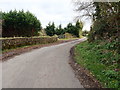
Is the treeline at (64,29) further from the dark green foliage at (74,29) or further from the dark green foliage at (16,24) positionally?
the dark green foliage at (16,24)

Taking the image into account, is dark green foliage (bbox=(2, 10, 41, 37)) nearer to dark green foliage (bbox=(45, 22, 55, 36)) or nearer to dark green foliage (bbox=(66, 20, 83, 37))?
dark green foliage (bbox=(45, 22, 55, 36))

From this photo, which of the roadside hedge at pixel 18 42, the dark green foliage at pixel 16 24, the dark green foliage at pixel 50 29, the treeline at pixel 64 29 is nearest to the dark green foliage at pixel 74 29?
the treeline at pixel 64 29

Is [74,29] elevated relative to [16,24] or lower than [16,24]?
elevated

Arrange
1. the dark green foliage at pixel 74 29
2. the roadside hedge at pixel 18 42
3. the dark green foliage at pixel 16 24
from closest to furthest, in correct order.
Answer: the roadside hedge at pixel 18 42 < the dark green foliage at pixel 16 24 < the dark green foliage at pixel 74 29

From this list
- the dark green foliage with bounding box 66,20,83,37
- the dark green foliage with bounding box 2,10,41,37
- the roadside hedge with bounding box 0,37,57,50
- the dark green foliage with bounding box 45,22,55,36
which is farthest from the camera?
the dark green foliage with bounding box 66,20,83,37

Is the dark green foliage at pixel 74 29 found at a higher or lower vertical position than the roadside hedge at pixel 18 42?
higher

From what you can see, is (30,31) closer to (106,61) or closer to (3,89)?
(106,61)

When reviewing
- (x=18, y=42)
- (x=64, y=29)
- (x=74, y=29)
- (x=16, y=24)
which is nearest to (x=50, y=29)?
(x=64, y=29)

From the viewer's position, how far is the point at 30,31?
28.0m

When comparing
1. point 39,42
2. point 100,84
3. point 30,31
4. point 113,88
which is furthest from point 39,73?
point 30,31

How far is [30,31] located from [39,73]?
883 inches

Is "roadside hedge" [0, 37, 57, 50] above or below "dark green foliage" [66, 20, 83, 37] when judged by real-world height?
below

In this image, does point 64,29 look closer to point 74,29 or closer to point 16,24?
point 74,29

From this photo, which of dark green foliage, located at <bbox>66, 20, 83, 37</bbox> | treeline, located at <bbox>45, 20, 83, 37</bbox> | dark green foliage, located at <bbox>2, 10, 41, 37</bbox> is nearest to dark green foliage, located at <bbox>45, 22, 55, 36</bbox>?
treeline, located at <bbox>45, 20, 83, 37</bbox>
